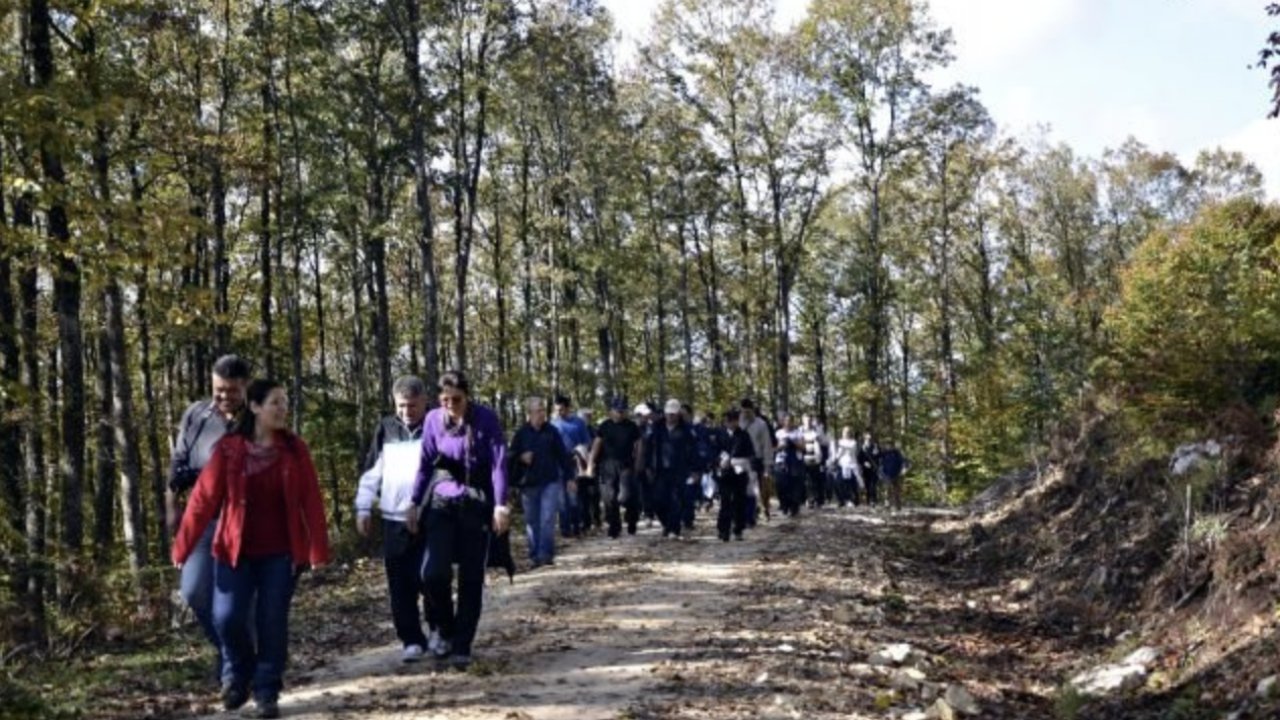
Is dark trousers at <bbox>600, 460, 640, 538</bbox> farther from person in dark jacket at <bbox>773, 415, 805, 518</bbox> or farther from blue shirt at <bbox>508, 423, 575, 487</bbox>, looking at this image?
person in dark jacket at <bbox>773, 415, 805, 518</bbox>

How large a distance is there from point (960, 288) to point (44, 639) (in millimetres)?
46319

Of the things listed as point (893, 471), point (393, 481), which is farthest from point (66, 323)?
point (893, 471)

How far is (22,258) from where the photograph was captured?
11719 millimetres

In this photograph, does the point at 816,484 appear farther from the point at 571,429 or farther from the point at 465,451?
the point at 465,451

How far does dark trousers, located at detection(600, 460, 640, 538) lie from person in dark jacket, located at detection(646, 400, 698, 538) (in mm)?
352

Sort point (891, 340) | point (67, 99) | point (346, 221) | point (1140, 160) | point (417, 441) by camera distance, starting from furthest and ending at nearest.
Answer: point (891, 340) < point (1140, 160) < point (346, 221) < point (67, 99) < point (417, 441)

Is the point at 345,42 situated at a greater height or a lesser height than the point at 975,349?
greater

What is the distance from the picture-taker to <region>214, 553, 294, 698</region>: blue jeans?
6895 mm

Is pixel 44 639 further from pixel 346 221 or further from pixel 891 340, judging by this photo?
pixel 891 340

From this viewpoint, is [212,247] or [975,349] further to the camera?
[975,349]

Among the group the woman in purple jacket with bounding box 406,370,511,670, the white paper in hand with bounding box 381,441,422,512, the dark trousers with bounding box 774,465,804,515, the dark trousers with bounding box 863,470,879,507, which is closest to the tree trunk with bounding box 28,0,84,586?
the white paper in hand with bounding box 381,441,422,512

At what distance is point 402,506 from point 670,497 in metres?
9.18

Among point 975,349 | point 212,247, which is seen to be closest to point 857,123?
point 975,349

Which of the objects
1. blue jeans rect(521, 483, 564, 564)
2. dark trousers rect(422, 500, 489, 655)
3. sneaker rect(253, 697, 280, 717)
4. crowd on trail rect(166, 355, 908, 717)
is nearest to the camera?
sneaker rect(253, 697, 280, 717)
